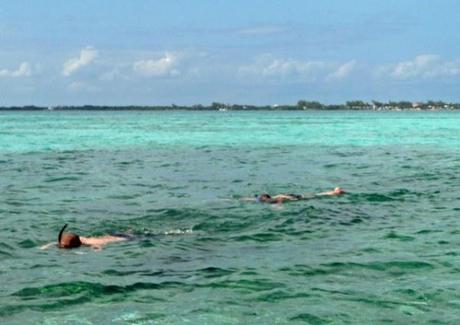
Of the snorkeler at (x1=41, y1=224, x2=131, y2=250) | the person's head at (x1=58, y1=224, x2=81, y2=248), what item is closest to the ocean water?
the snorkeler at (x1=41, y1=224, x2=131, y2=250)

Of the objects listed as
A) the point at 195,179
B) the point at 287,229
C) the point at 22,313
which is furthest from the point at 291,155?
the point at 22,313

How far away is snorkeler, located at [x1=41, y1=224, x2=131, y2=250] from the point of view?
13.2 metres

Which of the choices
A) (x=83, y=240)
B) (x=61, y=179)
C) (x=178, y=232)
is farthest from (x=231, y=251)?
(x=61, y=179)

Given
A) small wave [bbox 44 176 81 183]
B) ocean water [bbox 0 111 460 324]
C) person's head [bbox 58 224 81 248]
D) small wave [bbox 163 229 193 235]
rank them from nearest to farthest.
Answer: ocean water [bbox 0 111 460 324] → person's head [bbox 58 224 81 248] → small wave [bbox 163 229 193 235] → small wave [bbox 44 176 81 183]

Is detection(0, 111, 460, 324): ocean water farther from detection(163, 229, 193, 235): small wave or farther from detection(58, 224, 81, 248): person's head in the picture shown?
detection(58, 224, 81, 248): person's head

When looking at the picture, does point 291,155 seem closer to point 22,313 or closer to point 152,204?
point 152,204

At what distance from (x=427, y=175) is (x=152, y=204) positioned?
1169cm

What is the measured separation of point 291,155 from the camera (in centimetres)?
3928

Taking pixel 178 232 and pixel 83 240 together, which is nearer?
pixel 83 240

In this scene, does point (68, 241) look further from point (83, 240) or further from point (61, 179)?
point (61, 179)

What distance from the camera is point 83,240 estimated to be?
13.7 m

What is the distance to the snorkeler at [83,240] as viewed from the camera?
1320 centimetres

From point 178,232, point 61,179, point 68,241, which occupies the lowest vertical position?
point 61,179

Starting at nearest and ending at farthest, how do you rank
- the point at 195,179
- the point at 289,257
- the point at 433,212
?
1. the point at 289,257
2. the point at 433,212
3. the point at 195,179
